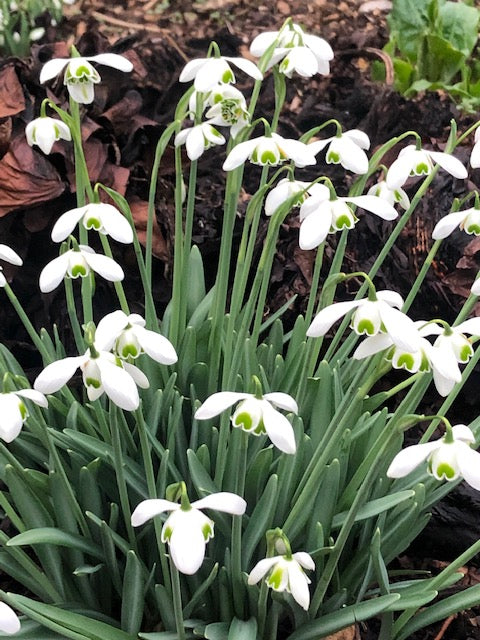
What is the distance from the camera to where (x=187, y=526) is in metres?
0.81

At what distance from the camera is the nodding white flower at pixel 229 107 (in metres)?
1.13

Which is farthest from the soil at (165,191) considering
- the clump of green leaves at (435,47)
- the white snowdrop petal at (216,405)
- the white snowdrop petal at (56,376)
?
the white snowdrop petal at (56,376)

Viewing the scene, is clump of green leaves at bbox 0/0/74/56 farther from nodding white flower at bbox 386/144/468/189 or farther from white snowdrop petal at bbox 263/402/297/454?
white snowdrop petal at bbox 263/402/297/454

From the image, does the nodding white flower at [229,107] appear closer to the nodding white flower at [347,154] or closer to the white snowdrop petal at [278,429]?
the nodding white flower at [347,154]

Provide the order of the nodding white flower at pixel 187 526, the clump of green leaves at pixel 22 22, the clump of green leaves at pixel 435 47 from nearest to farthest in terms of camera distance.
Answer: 1. the nodding white flower at pixel 187 526
2. the clump of green leaves at pixel 22 22
3. the clump of green leaves at pixel 435 47

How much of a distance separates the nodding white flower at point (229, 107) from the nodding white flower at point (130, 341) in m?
0.39

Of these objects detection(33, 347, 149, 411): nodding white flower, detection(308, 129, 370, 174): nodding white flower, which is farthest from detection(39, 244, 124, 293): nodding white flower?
detection(308, 129, 370, 174): nodding white flower

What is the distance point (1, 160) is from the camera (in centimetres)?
171

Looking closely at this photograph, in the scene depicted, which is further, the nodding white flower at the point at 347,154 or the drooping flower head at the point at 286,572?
the nodding white flower at the point at 347,154

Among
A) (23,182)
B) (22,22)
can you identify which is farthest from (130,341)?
(22,22)

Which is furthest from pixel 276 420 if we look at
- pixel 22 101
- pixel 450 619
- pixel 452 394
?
pixel 22 101

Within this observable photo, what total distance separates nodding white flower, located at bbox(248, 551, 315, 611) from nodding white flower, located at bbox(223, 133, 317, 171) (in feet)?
1.75

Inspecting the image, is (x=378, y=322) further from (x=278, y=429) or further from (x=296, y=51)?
(x=296, y=51)

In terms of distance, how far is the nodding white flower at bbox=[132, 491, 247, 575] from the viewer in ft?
2.61
